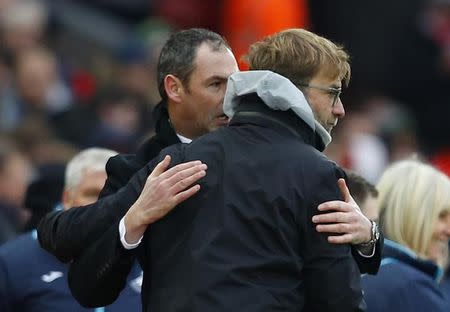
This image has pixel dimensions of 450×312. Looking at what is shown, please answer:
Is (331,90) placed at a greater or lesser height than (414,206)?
greater

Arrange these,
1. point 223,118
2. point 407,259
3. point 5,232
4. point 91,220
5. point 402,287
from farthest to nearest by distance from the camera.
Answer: point 5,232 < point 407,259 < point 402,287 < point 223,118 < point 91,220

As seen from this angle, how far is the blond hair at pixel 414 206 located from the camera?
652 cm

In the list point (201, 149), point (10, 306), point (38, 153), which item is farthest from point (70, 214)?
point (38, 153)

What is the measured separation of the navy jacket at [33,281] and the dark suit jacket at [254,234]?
4.73 ft

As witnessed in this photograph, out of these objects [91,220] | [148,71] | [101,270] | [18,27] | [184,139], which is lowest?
[148,71]

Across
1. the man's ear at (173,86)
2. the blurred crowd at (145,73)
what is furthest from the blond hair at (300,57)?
the blurred crowd at (145,73)

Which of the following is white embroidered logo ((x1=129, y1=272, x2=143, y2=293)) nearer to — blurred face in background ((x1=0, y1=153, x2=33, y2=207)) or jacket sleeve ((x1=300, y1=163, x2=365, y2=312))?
jacket sleeve ((x1=300, y1=163, x2=365, y2=312))

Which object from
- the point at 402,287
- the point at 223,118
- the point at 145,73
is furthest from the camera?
the point at 145,73

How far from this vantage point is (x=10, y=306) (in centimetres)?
652

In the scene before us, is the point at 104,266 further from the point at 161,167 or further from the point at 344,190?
the point at 344,190

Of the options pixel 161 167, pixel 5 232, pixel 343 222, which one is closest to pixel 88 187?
pixel 161 167

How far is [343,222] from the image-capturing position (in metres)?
4.83

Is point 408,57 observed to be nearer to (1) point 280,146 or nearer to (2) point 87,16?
(2) point 87,16

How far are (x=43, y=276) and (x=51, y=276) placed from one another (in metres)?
0.04
